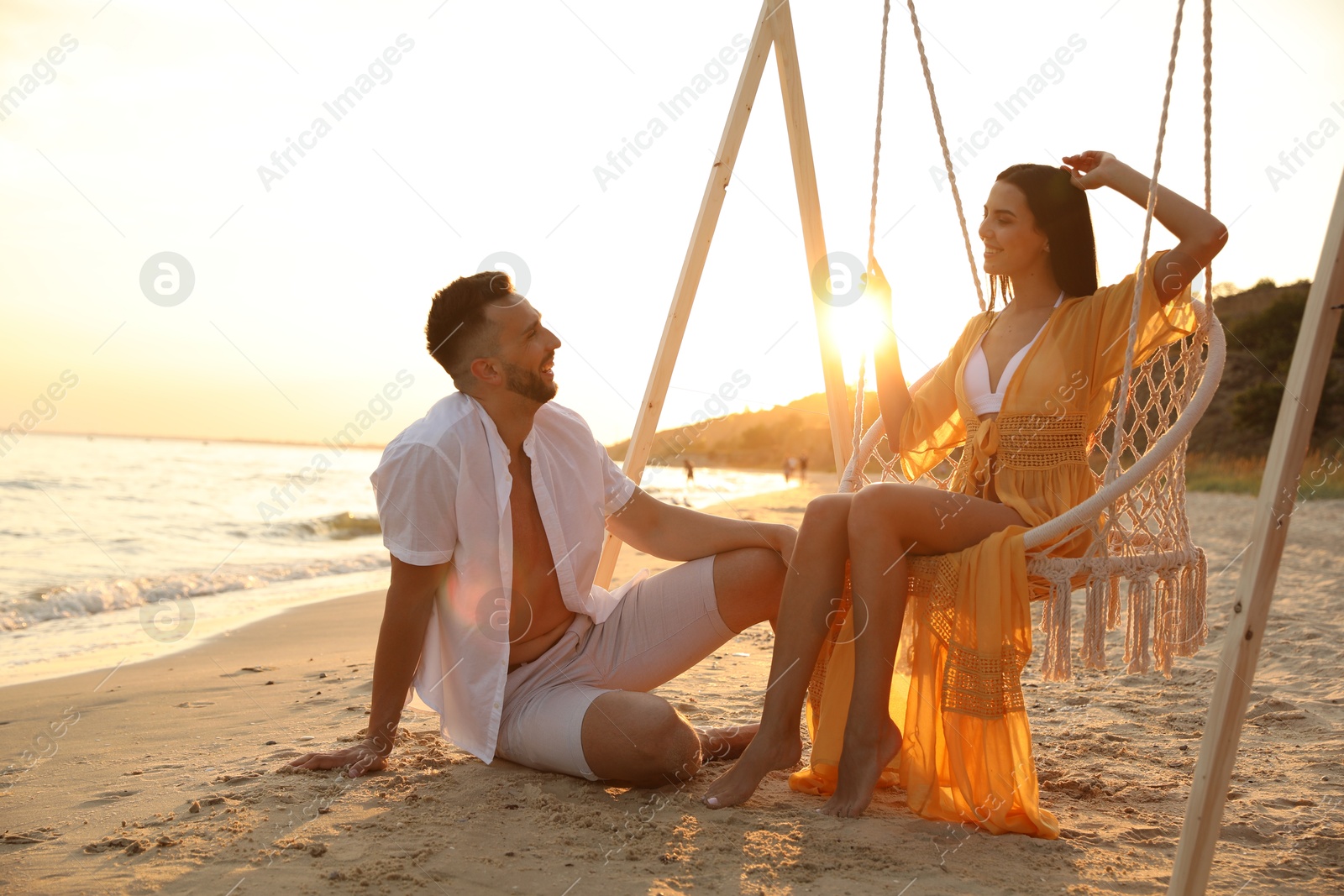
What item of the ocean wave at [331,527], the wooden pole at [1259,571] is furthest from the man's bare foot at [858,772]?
the ocean wave at [331,527]

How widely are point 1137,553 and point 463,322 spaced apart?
5.73ft

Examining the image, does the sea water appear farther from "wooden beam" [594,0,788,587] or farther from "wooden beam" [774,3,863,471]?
"wooden beam" [774,3,863,471]

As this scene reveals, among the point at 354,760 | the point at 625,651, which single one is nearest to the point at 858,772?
the point at 625,651

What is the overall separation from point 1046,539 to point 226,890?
171 cm

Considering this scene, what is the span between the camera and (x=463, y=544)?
7.43 feet

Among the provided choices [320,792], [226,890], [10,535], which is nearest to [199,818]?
[320,792]

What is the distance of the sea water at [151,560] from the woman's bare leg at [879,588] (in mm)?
1446

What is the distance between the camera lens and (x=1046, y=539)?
200 cm

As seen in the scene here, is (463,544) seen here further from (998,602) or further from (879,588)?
(998,602)

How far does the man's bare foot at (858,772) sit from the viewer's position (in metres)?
2.02

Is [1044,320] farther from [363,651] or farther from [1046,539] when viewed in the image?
[363,651]

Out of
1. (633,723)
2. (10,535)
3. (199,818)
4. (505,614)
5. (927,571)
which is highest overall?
(927,571)

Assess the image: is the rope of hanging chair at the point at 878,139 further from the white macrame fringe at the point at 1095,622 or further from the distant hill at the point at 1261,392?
the distant hill at the point at 1261,392

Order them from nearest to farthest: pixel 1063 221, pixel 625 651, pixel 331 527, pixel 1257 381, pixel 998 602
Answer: pixel 998 602 < pixel 1063 221 < pixel 625 651 < pixel 331 527 < pixel 1257 381
